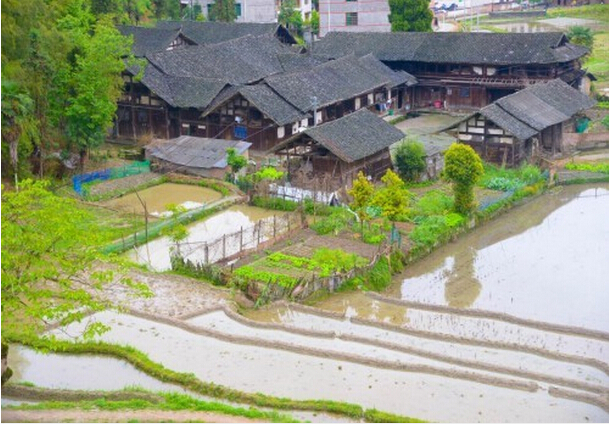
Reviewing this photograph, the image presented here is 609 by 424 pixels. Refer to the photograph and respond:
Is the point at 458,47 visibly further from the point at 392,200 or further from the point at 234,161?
the point at 392,200

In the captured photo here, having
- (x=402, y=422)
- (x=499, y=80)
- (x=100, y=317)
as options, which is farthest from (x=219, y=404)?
(x=499, y=80)

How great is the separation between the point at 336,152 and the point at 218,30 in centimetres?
2665

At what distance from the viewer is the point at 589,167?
33.8 m

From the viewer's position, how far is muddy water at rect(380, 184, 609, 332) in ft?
72.7

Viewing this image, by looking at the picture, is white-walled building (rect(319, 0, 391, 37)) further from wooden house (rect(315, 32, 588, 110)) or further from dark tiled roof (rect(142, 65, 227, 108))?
dark tiled roof (rect(142, 65, 227, 108))

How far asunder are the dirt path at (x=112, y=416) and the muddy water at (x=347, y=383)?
6.57ft

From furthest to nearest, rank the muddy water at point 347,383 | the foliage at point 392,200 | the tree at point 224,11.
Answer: the tree at point 224,11, the foliage at point 392,200, the muddy water at point 347,383

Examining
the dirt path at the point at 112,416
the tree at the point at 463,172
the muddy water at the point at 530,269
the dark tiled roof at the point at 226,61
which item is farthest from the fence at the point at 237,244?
the dark tiled roof at the point at 226,61

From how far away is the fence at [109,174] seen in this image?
31.3 meters

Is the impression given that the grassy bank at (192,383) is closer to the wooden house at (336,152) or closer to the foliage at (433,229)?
the foliage at (433,229)

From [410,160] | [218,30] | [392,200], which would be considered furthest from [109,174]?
[218,30]

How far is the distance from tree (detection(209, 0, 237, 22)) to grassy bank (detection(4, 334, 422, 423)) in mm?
46329

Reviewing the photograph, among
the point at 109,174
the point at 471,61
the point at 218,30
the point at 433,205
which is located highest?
the point at 218,30

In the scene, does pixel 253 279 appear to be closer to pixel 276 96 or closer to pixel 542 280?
pixel 542 280
